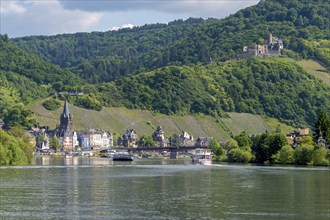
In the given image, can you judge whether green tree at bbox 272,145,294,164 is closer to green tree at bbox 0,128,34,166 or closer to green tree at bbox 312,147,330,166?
green tree at bbox 312,147,330,166

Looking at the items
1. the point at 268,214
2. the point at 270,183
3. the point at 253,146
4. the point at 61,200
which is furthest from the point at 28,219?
the point at 253,146

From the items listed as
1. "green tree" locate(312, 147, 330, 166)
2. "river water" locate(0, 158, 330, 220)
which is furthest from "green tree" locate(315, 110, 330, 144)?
"river water" locate(0, 158, 330, 220)

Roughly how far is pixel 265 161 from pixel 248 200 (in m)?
85.2

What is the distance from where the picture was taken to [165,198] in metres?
69.6

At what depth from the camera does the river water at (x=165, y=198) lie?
193ft

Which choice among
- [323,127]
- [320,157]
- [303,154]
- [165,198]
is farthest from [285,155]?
[165,198]

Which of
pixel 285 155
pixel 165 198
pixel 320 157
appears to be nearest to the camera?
pixel 165 198

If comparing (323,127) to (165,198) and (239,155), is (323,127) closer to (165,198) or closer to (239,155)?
(239,155)

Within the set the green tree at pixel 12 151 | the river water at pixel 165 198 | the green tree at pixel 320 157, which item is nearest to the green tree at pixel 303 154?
the green tree at pixel 320 157

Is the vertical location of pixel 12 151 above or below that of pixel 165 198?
above

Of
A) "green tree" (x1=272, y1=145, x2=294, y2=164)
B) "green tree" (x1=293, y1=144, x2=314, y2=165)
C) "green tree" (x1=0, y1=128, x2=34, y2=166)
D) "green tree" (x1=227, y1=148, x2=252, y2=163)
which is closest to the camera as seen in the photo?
"green tree" (x1=0, y1=128, x2=34, y2=166)

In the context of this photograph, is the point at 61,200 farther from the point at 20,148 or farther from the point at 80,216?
the point at 20,148

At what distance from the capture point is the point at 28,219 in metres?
56.1

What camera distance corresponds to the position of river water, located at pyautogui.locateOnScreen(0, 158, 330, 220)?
193 ft
